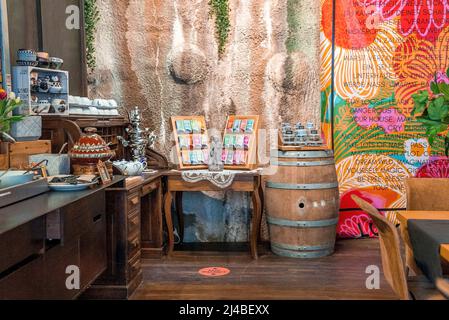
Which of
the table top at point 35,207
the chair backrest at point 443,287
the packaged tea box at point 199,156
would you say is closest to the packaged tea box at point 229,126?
the packaged tea box at point 199,156

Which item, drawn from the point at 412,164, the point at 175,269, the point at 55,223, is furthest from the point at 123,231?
A: the point at 412,164

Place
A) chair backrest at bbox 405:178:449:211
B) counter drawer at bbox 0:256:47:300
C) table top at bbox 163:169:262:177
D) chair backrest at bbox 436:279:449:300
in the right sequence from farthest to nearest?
1. table top at bbox 163:169:262:177
2. chair backrest at bbox 405:178:449:211
3. counter drawer at bbox 0:256:47:300
4. chair backrest at bbox 436:279:449:300

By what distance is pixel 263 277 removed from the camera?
4.33 m

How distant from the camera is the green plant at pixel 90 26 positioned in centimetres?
540

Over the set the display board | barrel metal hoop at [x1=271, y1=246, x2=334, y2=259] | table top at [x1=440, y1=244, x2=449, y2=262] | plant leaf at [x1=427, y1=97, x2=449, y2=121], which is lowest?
barrel metal hoop at [x1=271, y1=246, x2=334, y2=259]

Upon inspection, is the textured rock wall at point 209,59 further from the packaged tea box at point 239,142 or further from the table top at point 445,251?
the table top at point 445,251

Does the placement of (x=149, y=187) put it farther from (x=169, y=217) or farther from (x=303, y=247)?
(x=303, y=247)

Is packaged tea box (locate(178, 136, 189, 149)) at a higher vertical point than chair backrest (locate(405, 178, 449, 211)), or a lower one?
higher

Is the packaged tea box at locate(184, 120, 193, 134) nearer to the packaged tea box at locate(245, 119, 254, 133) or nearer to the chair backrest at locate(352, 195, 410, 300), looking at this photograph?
the packaged tea box at locate(245, 119, 254, 133)

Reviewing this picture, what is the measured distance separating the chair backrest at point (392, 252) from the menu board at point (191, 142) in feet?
9.01

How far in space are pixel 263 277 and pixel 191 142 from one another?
1.56 m

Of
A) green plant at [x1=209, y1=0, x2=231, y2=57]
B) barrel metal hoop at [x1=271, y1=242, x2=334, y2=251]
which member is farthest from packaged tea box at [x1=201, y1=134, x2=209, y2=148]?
barrel metal hoop at [x1=271, y1=242, x2=334, y2=251]

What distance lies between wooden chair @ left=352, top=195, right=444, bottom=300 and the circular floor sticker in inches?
75.9

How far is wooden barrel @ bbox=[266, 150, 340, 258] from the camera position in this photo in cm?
475
